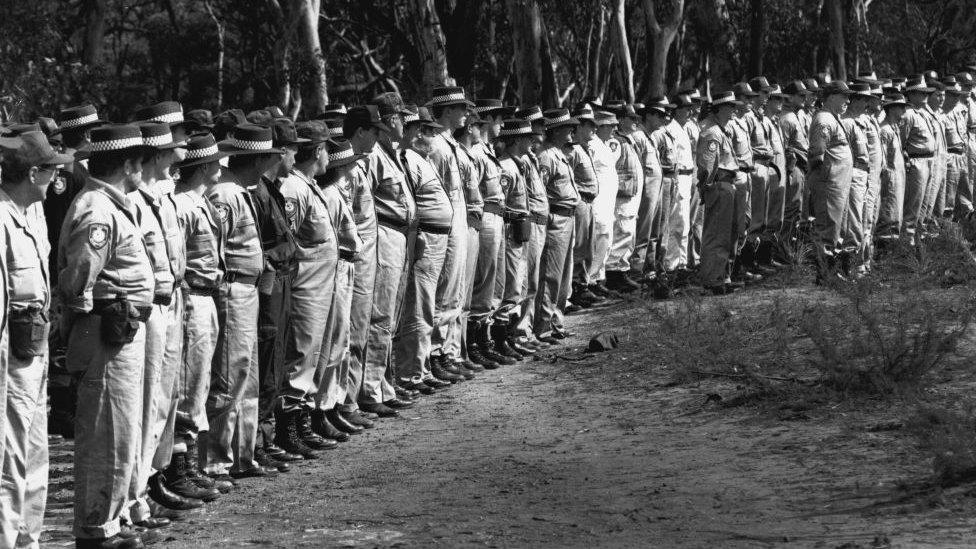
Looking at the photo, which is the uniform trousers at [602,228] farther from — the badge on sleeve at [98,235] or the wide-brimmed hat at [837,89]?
the badge on sleeve at [98,235]

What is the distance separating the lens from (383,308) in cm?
1097

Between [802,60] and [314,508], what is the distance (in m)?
30.9

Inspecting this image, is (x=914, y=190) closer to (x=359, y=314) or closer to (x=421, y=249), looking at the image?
(x=421, y=249)

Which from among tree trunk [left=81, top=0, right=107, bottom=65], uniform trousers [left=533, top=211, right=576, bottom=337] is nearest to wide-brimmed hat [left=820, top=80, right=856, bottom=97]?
uniform trousers [left=533, top=211, right=576, bottom=337]

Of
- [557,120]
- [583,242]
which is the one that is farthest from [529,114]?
[583,242]

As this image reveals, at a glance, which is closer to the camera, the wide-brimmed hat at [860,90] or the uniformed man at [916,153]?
the wide-brimmed hat at [860,90]

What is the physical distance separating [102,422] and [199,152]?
70.9 inches

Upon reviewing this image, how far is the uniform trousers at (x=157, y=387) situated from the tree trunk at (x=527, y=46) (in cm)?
1721

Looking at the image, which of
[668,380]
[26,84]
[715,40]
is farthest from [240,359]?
[715,40]

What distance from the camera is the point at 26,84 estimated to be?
27969 mm

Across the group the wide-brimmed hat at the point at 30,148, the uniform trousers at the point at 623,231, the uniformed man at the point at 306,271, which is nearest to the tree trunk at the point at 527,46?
the uniform trousers at the point at 623,231

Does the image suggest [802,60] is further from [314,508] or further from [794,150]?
[314,508]

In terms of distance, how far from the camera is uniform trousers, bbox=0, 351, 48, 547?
6406 millimetres

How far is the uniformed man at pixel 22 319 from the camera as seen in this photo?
6379 millimetres
